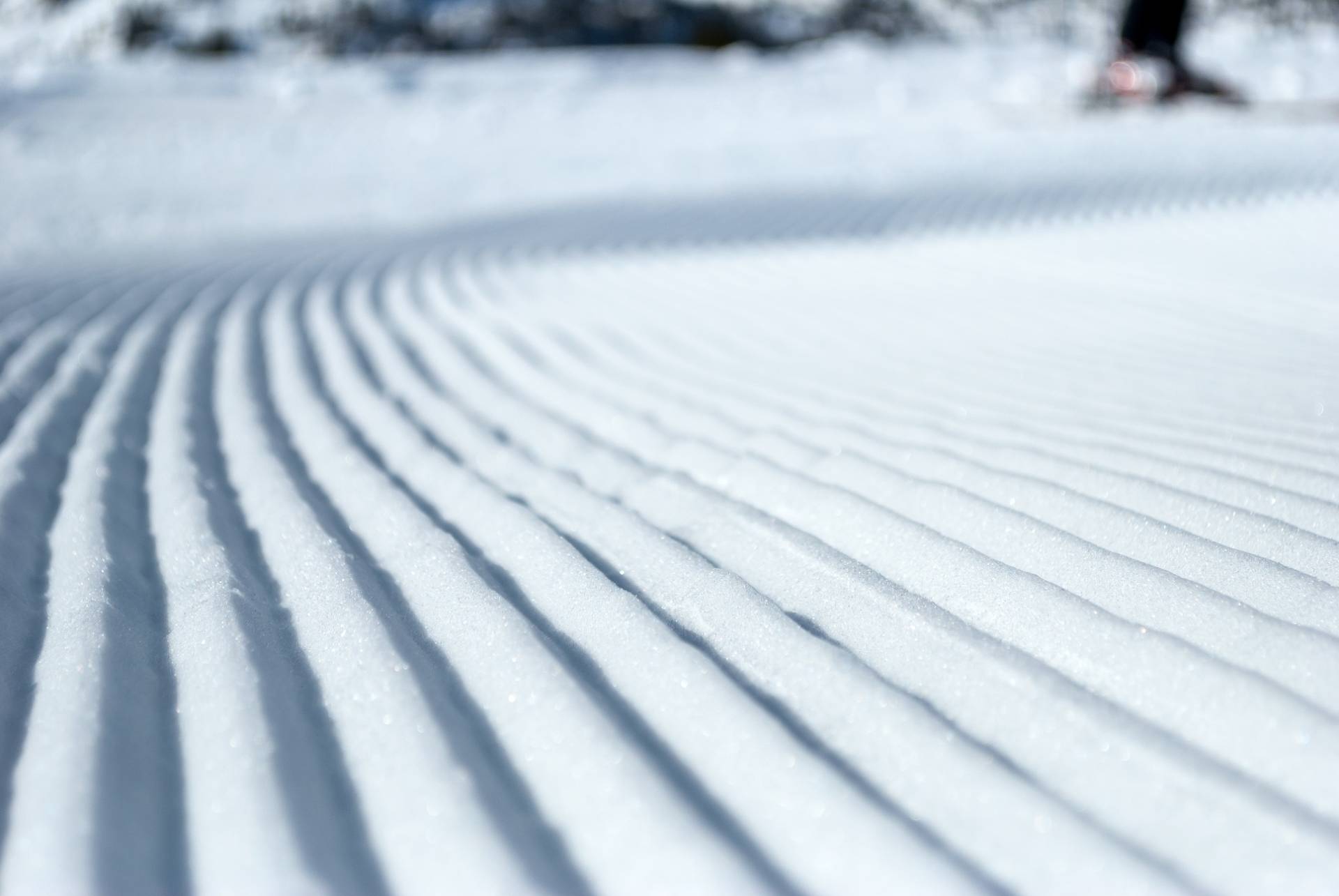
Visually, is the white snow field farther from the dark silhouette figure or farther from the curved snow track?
the dark silhouette figure

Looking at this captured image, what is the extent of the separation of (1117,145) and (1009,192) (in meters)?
2.79

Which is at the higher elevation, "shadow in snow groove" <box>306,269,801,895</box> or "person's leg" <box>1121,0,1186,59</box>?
"person's leg" <box>1121,0,1186,59</box>

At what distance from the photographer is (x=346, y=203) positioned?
8.12m

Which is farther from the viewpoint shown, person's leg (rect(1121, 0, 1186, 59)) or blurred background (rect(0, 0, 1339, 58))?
blurred background (rect(0, 0, 1339, 58))

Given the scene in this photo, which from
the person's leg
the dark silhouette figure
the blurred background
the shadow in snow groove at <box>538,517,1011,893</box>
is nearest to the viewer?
the shadow in snow groove at <box>538,517,1011,893</box>

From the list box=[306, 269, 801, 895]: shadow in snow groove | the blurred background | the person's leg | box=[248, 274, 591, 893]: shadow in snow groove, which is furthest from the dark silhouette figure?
box=[248, 274, 591, 893]: shadow in snow groove

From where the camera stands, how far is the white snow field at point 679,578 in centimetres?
109

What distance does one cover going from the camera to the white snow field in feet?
3.56

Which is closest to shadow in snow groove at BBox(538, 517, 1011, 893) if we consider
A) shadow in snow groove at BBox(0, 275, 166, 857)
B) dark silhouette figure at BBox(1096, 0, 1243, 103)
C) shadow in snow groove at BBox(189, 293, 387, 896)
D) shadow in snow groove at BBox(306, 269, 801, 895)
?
shadow in snow groove at BBox(306, 269, 801, 895)

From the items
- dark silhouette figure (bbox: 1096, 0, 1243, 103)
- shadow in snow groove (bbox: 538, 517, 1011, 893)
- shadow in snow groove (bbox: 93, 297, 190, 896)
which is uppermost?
dark silhouette figure (bbox: 1096, 0, 1243, 103)

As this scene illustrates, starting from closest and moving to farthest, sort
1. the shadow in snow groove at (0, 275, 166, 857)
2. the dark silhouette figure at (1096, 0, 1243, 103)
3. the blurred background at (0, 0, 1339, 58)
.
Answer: the shadow in snow groove at (0, 275, 166, 857)
the dark silhouette figure at (1096, 0, 1243, 103)
the blurred background at (0, 0, 1339, 58)

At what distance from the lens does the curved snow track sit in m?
1.08

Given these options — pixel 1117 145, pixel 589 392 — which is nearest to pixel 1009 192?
pixel 1117 145

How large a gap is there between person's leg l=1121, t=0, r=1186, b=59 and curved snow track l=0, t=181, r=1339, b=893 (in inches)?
482
